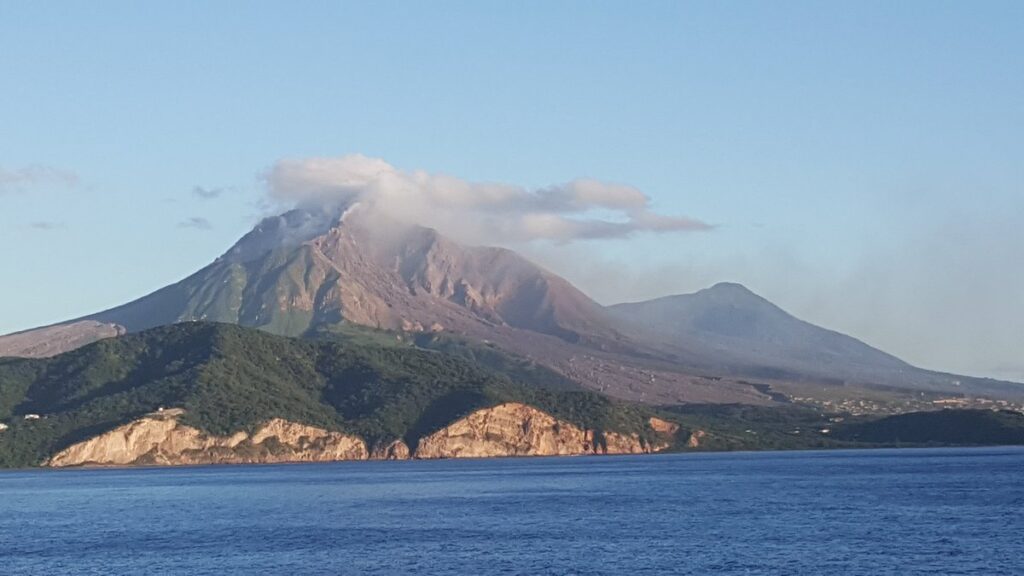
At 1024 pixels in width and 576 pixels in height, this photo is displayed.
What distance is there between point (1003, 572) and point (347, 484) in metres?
117

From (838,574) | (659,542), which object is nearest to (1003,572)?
(838,574)

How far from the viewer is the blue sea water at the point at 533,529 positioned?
3991 inches

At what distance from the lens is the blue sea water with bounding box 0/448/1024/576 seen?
10138 cm

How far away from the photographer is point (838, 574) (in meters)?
93.8

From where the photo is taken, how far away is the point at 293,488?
620 ft

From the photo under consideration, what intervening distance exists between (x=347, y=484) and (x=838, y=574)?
370 ft

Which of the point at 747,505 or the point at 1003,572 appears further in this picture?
the point at 747,505

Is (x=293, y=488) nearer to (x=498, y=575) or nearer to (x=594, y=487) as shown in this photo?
(x=594, y=487)

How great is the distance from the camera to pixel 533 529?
126 metres

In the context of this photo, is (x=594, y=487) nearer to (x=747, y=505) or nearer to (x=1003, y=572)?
(x=747, y=505)

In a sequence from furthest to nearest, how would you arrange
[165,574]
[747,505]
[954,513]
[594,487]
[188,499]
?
[594,487], [188,499], [747,505], [954,513], [165,574]

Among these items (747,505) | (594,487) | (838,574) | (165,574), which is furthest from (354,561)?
(594,487)

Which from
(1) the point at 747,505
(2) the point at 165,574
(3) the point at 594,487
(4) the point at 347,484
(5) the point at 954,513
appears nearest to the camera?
(2) the point at 165,574

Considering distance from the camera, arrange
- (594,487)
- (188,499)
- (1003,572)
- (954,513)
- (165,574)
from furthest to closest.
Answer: (594,487) → (188,499) → (954,513) → (165,574) → (1003,572)
